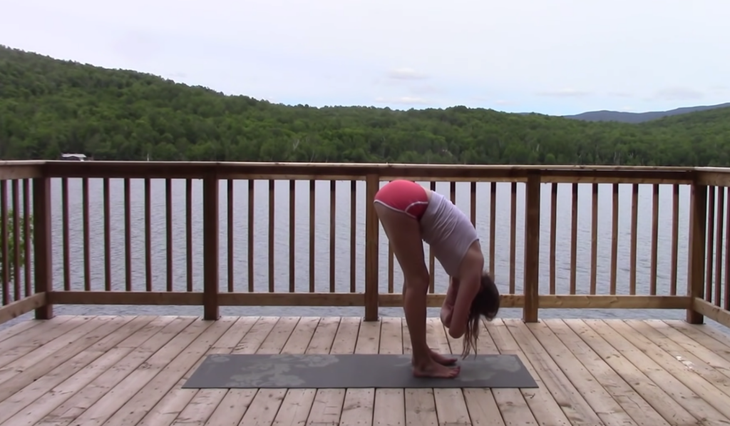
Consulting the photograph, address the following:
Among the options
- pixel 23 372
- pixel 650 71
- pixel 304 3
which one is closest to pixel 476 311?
pixel 23 372

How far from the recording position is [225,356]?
3229 millimetres

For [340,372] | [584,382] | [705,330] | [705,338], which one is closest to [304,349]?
[340,372]

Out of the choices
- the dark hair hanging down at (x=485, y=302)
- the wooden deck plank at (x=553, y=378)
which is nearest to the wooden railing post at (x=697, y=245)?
the wooden deck plank at (x=553, y=378)

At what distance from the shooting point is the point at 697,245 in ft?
13.2

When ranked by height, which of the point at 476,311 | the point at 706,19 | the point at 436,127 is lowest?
the point at 476,311

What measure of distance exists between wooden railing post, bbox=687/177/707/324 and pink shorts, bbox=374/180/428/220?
7.20ft

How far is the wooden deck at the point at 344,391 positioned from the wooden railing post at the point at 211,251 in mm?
118

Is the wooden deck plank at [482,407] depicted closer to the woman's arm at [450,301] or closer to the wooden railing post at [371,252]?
the woman's arm at [450,301]

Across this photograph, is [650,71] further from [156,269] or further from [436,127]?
[156,269]

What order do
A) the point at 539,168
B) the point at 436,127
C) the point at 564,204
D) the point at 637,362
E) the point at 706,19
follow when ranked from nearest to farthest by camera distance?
the point at 637,362 → the point at 539,168 → the point at 436,127 → the point at 706,19 → the point at 564,204

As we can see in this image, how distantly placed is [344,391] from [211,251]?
5.44ft

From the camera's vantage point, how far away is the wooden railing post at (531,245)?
3.94 metres

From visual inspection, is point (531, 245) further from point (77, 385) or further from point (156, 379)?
point (77, 385)

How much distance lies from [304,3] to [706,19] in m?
5.59
